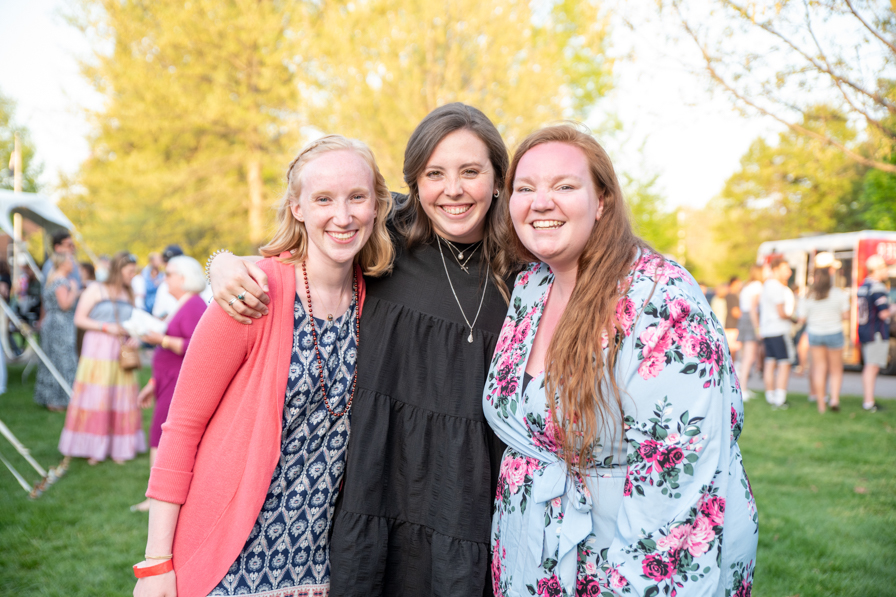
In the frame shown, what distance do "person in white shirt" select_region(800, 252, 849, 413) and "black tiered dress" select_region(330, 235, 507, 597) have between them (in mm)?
8220

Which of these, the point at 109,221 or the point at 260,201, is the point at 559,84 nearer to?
the point at 260,201

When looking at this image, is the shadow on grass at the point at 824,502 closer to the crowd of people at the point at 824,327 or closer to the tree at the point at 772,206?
the crowd of people at the point at 824,327

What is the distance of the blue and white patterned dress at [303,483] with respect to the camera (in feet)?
6.31

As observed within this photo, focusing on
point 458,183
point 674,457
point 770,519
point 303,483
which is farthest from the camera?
point 770,519

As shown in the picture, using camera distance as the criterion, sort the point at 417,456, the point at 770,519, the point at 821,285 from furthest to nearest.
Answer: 1. the point at 821,285
2. the point at 770,519
3. the point at 417,456

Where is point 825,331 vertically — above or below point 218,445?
above

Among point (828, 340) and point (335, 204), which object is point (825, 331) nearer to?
point (828, 340)

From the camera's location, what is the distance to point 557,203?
6.27 ft

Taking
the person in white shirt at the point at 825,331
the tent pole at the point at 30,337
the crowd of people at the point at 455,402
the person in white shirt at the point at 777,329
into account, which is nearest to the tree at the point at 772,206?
the person in white shirt at the point at 777,329

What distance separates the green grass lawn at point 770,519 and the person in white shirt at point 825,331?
1228 mm

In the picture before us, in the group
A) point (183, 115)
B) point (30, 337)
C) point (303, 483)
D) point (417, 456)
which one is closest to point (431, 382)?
point (417, 456)

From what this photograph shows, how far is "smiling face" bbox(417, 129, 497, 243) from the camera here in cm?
238

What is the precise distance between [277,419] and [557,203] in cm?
114

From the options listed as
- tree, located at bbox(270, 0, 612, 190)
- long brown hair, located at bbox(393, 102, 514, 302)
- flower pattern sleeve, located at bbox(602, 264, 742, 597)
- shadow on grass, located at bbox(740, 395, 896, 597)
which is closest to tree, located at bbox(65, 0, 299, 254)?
tree, located at bbox(270, 0, 612, 190)
